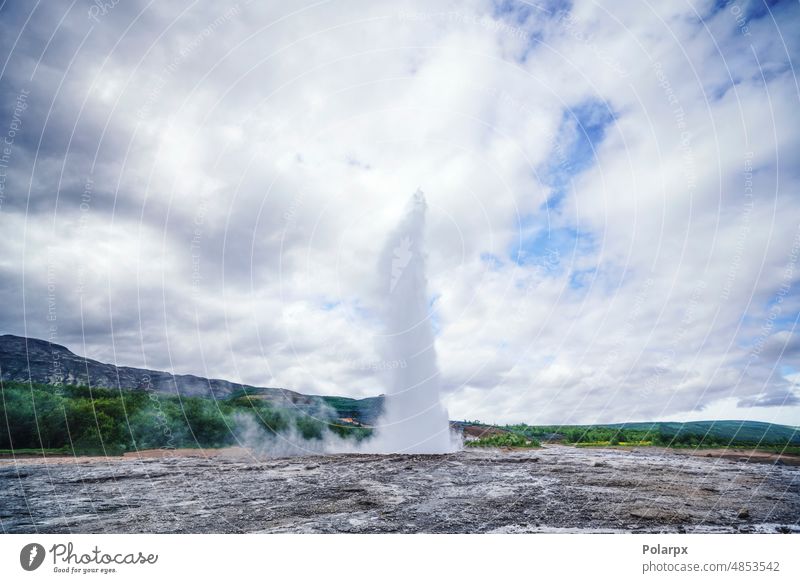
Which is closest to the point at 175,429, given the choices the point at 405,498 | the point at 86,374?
the point at 405,498

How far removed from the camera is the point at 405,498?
17.2 meters

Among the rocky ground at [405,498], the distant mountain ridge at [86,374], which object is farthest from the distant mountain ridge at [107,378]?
the rocky ground at [405,498]

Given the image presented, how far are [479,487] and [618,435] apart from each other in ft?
143

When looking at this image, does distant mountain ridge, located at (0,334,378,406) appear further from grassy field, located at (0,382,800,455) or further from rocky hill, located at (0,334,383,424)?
grassy field, located at (0,382,800,455)

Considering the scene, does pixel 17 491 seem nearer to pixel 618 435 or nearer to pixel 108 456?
pixel 108 456

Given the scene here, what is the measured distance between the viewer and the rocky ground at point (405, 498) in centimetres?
1384

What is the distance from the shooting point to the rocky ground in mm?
13844

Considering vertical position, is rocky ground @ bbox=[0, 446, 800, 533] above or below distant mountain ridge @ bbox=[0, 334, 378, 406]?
below

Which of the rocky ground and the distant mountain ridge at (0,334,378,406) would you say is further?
the distant mountain ridge at (0,334,378,406)

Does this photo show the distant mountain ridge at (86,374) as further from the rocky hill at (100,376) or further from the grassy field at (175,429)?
the grassy field at (175,429)

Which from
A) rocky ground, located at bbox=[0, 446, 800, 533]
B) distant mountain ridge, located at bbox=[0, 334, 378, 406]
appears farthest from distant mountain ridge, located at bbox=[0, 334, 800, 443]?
rocky ground, located at bbox=[0, 446, 800, 533]

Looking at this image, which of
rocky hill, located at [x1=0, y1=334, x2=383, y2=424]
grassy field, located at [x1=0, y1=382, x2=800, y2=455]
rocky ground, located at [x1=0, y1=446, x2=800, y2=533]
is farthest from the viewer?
rocky hill, located at [x1=0, y1=334, x2=383, y2=424]
